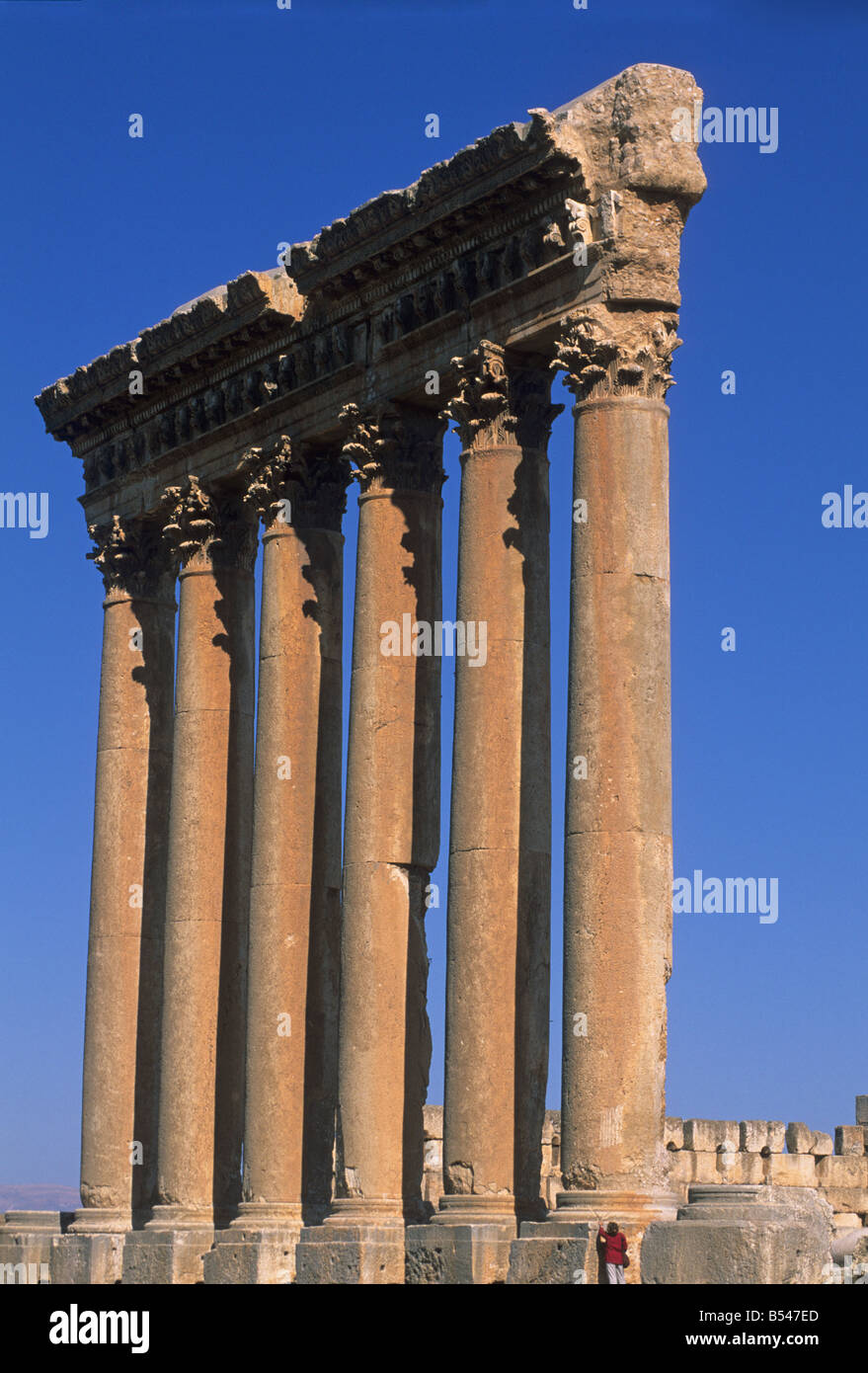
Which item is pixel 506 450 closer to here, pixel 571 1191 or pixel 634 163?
pixel 634 163

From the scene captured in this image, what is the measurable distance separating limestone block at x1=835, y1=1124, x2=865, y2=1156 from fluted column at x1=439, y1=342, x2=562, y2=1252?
19626mm

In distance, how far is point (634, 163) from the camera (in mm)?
29766

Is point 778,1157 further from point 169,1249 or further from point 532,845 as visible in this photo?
point 532,845


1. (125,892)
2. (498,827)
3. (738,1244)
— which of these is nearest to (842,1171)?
(125,892)

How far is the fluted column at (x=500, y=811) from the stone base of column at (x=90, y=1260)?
25.6ft

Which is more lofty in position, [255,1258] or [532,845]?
[532,845]

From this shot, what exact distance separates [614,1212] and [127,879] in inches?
542

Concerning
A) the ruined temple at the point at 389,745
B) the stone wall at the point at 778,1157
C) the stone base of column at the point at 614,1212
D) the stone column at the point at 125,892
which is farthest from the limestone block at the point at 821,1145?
the stone base of column at the point at 614,1212

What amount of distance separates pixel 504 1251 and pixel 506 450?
31.9 feet

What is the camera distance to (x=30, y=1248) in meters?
38.1

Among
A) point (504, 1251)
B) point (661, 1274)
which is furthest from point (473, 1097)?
point (661, 1274)

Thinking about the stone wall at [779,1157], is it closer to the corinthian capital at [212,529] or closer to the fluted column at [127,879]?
the fluted column at [127,879]

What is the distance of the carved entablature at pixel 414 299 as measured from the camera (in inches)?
1175

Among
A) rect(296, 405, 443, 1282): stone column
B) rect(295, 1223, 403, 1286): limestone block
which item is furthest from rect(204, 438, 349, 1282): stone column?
rect(296, 405, 443, 1282): stone column
